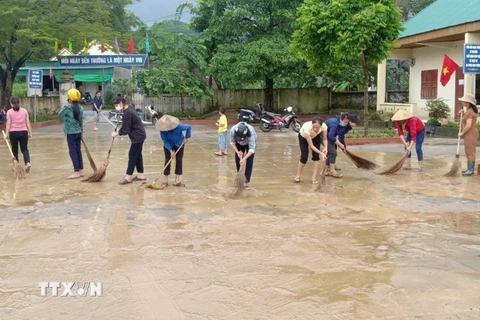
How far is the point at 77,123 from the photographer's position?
979 centimetres

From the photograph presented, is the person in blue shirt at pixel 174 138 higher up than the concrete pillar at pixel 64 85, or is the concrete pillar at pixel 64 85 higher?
the concrete pillar at pixel 64 85

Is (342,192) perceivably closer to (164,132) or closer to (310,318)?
(164,132)

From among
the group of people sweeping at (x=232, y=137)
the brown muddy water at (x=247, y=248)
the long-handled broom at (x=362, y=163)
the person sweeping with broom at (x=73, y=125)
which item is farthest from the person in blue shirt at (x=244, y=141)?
the person sweeping with broom at (x=73, y=125)

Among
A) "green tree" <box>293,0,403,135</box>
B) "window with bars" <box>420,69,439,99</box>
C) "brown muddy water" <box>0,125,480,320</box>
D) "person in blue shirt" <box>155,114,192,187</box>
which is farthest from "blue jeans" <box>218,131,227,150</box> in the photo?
"window with bars" <box>420,69,439,99</box>

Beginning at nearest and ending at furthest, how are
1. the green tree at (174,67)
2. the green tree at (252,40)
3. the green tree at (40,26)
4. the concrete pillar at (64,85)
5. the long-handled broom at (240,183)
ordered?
the long-handled broom at (240,183)
the green tree at (40,26)
the green tree at (252,40)
the green tree at (174,67)
the concrete pillar at (64,85)

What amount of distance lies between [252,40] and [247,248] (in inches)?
809

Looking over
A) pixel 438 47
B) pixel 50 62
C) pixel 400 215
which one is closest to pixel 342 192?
pixel 400 215

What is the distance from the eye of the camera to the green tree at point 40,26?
21.0 metres

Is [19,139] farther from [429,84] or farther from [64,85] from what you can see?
[64,85]

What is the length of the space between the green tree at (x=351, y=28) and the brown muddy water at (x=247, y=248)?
6409 mm

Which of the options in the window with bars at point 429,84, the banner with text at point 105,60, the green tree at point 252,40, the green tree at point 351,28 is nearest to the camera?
the green tree at point 351,28

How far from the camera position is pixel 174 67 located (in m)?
25.8

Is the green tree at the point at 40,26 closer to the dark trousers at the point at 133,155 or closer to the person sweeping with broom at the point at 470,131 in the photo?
the dark trousers at the point at 133,155

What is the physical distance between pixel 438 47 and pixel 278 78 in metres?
7.26
